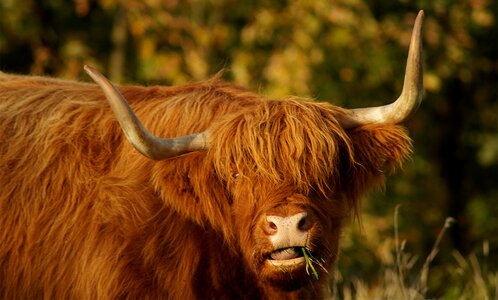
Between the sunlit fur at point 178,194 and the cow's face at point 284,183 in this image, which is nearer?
the cow's face at point 284,183

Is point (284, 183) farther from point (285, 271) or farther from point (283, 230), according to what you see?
point (285, 271)

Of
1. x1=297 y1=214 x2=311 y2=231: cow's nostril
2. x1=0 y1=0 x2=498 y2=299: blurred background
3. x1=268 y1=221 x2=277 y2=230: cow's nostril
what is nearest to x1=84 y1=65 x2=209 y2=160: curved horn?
x1=268 y1=221 x2=277 y2=230: cow's nostril

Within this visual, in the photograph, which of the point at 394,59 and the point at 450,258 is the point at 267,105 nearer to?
the point at 394,59

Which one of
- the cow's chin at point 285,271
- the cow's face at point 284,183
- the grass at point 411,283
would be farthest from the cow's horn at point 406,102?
the grass at point 411,283

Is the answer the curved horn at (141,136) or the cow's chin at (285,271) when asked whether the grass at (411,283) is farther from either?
the curved horn at (141,136)

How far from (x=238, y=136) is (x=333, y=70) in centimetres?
891

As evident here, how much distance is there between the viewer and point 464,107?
762 inches

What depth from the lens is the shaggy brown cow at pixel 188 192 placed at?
5.05m

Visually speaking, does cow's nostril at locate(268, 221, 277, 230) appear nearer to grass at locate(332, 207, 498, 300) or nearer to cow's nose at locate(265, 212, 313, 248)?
cow's nose at locate(265, 212, 313, 248)

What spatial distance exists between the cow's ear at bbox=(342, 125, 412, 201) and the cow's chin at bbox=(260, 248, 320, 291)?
613 mm

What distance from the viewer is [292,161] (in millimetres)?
5082

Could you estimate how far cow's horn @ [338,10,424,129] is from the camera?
4.94 m

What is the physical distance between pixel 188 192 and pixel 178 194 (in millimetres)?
61

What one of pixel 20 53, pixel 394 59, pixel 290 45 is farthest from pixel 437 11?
pixel 20 53
